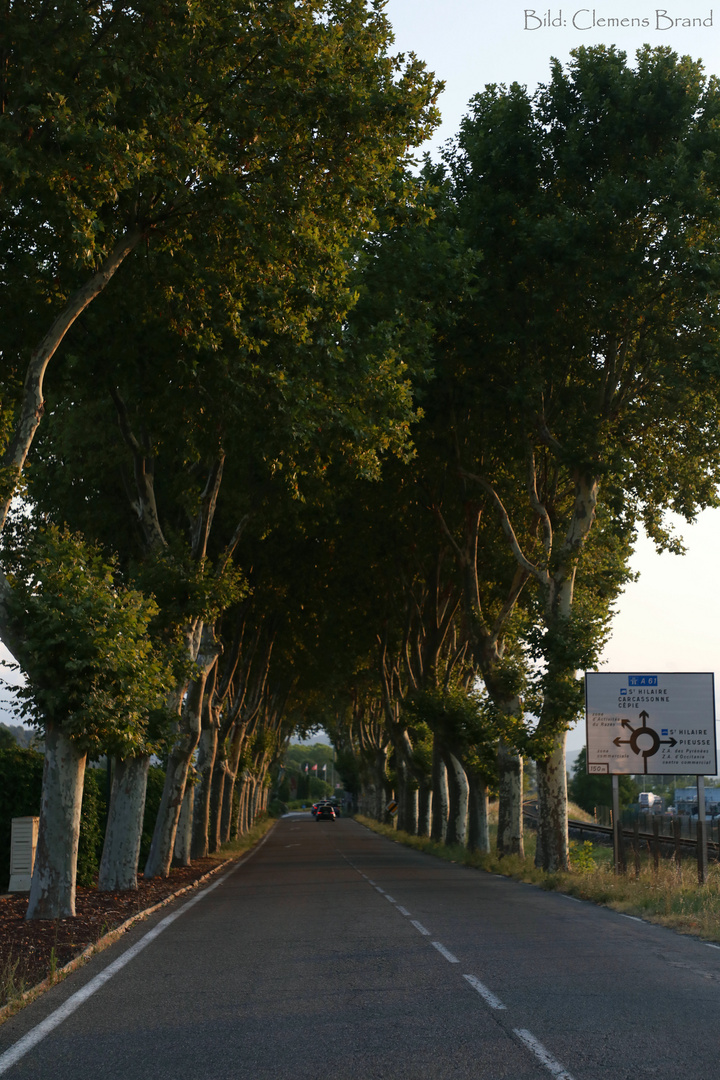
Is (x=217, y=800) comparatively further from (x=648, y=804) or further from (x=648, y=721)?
(x=648, y=804)

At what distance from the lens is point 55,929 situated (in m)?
13.2

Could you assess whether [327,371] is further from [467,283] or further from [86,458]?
[86,458]

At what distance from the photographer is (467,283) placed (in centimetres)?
2284

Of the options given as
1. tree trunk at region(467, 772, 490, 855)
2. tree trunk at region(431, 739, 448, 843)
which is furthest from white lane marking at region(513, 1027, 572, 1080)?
tree trunk at region(431, 739, 448, 843)

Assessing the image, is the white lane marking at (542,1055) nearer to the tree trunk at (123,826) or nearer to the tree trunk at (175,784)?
the tree trunk at (123,826)

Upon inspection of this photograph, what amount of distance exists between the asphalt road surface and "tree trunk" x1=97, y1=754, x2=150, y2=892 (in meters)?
3.55

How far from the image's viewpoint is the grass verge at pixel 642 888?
14773mm

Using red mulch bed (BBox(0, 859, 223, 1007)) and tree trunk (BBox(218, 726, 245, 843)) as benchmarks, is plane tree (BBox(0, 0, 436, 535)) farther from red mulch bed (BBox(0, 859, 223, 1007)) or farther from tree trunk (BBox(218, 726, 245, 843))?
tree trunk (BBox(218, 726, 245, 843))

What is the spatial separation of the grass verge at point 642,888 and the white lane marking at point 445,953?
3408mm

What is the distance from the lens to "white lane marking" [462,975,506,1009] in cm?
838

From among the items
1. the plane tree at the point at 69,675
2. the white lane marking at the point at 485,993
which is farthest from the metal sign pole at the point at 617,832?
the white lane marking at the point at 485,993

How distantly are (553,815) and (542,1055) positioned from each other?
58.7 ft

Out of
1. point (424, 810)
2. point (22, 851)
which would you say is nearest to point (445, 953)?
point (22, 851)

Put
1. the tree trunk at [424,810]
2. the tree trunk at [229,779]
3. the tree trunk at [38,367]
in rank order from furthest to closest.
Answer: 1. the tree trunk at [424,810]
2. the tree trunk at [229,779]
3. the tree trunk at [38,367]
